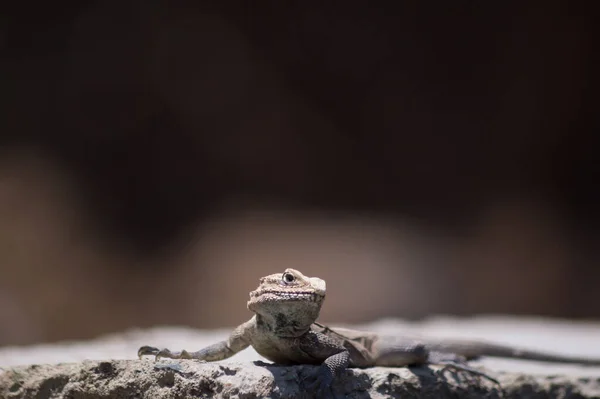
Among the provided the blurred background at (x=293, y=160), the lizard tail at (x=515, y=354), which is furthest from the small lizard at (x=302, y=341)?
the blurred background at (x=293, y=160)

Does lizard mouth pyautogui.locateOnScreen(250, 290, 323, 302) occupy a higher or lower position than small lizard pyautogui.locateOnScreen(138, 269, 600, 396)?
higher

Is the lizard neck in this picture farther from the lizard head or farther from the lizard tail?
the lizard tail

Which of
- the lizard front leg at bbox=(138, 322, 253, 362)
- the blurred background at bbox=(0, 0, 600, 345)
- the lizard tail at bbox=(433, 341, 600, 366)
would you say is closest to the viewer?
the lizard front leg at bbox=(138, 322, 253, 362)

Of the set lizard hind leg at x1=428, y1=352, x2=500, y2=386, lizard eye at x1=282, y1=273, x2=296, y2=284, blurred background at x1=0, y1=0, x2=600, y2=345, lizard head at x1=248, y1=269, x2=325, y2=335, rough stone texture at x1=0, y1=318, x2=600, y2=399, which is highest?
blurred background at x1=0, y1=0, x2=600, y2=345

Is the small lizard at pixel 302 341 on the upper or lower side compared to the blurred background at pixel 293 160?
lower

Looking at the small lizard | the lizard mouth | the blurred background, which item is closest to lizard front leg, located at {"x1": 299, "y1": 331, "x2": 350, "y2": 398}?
the small lizard

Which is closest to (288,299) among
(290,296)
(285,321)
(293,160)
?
(290,296)

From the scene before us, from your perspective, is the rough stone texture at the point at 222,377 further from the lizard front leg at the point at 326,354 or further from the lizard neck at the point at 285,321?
the lizard neck at the point at 285,321
